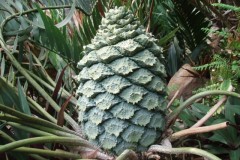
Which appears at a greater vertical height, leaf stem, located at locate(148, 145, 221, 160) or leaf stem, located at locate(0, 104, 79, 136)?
leaf stem, located at locate(0, 104, 79, 136)

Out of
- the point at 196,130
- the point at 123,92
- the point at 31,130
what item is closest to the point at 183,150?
the point at 196,130

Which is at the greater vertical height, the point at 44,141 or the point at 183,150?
the point at 44,141

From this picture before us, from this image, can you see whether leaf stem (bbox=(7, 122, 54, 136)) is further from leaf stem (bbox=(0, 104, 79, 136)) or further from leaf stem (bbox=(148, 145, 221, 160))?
leaf stem (bbox=(148, 145, 221, 160))

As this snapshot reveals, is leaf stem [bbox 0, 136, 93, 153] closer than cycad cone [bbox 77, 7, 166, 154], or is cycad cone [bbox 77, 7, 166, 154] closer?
leaf stem [bbox 0, 136, 93, 153]

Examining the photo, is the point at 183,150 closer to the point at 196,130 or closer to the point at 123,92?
the point at 196,130

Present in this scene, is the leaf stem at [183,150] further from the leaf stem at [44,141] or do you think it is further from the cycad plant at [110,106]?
the leaf stem at [44,141]

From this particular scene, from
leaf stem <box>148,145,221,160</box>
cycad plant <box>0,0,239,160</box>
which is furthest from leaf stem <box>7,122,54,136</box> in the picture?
leaf stem <box>148,145,221,160</box>

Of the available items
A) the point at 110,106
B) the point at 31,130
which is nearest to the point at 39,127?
the point at 31,130

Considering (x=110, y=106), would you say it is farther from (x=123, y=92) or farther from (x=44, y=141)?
(x=44, y=141)

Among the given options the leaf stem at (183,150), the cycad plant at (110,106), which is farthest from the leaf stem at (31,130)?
the leaf stem at (183,150)
